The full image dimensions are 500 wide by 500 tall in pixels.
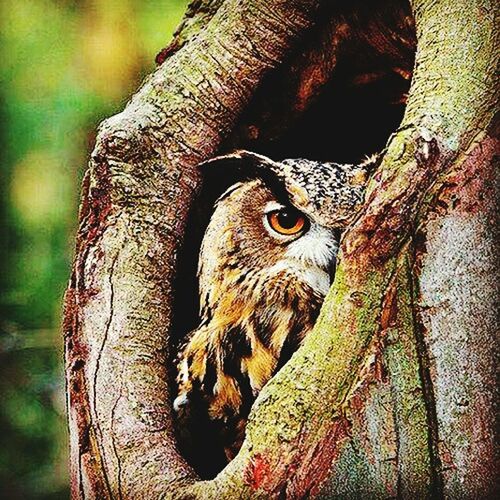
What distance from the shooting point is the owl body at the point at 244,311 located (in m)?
1.39

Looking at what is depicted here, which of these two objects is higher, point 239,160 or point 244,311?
point 239,160

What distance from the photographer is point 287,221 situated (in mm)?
1401

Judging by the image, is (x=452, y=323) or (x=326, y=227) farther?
(x=326, y=227)

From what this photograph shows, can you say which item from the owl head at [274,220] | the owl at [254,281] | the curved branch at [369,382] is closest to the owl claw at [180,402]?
the owl at [254,281]

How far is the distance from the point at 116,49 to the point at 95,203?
92cm

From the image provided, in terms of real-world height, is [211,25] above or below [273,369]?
above

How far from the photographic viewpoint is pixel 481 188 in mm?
1098

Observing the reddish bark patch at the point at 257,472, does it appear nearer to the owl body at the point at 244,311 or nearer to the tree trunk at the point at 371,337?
the tree trunk at the point at 371,337

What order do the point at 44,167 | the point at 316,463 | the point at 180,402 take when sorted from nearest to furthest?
1. the point at 316,463
2. the point at 180,402
3. the point at 44,167

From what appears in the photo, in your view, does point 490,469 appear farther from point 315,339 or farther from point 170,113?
point 170,113

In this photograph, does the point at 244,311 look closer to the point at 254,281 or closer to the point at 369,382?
the point at 254,281

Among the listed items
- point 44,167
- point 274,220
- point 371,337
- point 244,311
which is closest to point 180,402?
point 244,311

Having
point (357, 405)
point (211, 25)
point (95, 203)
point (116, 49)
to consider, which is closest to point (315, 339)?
point (357, 405)

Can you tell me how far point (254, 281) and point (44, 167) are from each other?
3.35 ft
